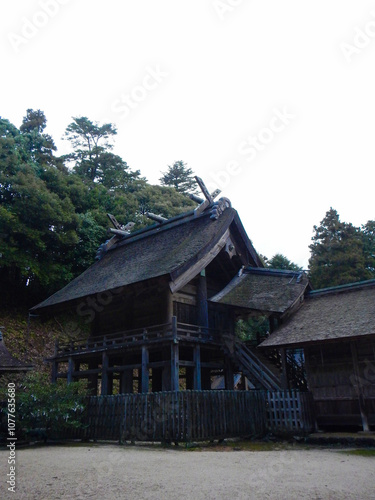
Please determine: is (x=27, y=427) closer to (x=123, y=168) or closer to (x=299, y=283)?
(x=299, y=283)

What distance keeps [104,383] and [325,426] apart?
984 cm

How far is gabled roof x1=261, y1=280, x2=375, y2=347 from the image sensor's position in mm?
12906

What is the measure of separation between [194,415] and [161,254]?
1005 cm

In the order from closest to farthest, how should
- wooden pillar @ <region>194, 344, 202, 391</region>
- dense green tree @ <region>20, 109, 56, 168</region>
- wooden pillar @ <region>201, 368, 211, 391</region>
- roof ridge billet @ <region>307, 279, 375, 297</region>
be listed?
roof ridge billet @ <region>307, 279, 375, 297</region> → wooden pillar @ <region>194, 344, 202, 391</region> → wooden pillar @ <region>201, 368, 211, 391</region> → dense green tree @ <region>20, 109, 56, 168</region>

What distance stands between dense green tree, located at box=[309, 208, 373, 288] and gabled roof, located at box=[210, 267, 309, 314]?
44.1ft

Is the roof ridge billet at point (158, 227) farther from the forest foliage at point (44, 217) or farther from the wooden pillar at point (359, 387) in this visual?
the wooden pillar at point (359, 387)

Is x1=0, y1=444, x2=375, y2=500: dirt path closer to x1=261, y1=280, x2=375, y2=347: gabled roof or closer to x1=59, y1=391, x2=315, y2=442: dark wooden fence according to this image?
x1=59, y1=391, x2=315, y2=442: dark wooden fence

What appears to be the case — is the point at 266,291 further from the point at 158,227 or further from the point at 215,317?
the point at 158,227

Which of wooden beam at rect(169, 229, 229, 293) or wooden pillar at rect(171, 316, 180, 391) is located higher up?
wooden beam at rect(169, 229, 229, 293)

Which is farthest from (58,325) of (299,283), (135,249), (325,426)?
(325,426)

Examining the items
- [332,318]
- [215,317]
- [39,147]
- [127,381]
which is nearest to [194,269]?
[215,317]

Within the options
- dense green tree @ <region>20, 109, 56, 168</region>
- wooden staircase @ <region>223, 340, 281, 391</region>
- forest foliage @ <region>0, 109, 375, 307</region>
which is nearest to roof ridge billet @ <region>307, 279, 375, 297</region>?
wooden staircase @ <region>223, 340, 281, 391</region>

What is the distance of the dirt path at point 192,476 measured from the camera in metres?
5.43

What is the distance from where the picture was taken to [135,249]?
2430 centimetres
